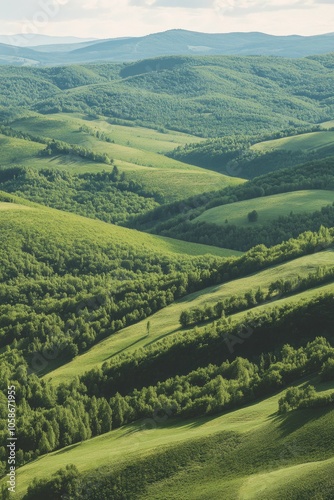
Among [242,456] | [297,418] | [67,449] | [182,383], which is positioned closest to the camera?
[242,456]

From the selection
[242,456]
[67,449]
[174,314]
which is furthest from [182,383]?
[174,314]

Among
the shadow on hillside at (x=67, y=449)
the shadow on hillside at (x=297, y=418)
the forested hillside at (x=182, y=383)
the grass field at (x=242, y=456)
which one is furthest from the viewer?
the shadow on hillside at (x=67, y=449)

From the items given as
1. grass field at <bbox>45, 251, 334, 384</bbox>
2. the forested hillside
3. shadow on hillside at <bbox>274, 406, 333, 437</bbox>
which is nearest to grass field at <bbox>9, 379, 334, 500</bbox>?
shadow on hillside at <bbox>274, 406, 333, 437</bbox>

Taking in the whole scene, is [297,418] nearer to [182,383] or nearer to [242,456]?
[242,456]

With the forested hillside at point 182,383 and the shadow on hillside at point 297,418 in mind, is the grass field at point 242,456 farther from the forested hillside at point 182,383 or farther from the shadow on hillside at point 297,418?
the forested hillside at point 182,383

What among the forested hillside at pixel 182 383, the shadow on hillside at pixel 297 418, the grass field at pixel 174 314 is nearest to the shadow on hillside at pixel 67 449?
the forested hillside at pixel 182 383

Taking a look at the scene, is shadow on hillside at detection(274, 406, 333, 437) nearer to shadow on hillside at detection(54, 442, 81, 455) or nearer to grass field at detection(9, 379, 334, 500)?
grass field at detection(9, 379, 334, 500)
